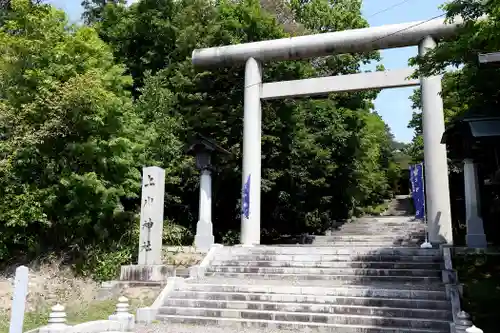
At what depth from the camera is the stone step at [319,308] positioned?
26.7 feet

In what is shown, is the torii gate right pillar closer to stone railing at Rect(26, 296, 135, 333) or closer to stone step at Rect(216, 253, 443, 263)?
stone step at Rect(216, 253, 443, 263)

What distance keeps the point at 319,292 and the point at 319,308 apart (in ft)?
1.91

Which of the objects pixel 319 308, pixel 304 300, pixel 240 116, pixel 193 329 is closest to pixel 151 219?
pixel 193 329

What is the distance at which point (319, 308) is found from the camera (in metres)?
8.71

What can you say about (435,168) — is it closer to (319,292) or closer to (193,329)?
(319,292)

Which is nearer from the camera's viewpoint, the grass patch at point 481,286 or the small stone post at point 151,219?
the grass patch at point 481,286

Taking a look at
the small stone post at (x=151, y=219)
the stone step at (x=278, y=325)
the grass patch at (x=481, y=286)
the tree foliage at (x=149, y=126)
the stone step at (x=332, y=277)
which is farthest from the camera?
the tree foliage at (x=149, y=126)

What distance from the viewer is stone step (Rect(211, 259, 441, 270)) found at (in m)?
10.5

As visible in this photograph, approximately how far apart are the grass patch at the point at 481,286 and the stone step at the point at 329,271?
2.19 ft

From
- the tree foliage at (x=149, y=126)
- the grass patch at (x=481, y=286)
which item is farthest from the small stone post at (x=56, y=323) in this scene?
the grass patch at (x=481, y=286)

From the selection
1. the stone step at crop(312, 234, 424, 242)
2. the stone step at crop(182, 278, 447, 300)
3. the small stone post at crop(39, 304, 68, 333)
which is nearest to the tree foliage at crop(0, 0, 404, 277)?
the stone step at crop(312, 234, 424, 242)

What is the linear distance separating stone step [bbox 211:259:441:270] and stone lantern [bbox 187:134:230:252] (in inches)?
65.6

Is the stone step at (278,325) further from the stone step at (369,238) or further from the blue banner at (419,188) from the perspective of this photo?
the stone step at (369,238)

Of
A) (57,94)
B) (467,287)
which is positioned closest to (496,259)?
(467,287)
